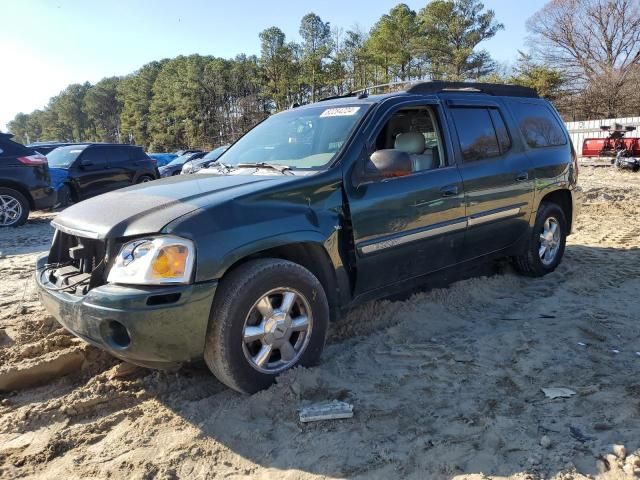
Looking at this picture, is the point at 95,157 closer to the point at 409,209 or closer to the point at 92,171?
the point at 92,171

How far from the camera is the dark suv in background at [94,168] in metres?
12.2

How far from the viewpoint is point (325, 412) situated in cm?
282

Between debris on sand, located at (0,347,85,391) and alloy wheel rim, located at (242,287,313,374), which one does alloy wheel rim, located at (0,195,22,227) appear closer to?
debris on sand, located at (0,347,85,391)

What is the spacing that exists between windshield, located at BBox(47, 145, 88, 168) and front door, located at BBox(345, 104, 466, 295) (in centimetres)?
1063

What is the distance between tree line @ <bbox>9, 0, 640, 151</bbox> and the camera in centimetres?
3672

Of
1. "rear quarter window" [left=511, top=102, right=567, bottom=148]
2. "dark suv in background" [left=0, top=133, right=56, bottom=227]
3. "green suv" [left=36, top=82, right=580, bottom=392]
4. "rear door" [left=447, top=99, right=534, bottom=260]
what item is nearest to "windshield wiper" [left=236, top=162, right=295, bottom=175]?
"green suv" [left=36, top=82, right=580, bottom=392]

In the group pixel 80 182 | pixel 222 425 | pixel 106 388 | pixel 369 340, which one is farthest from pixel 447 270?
pixel 80 182

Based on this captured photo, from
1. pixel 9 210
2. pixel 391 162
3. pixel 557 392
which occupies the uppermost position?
pixel 391 162

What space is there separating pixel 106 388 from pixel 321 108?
261cm

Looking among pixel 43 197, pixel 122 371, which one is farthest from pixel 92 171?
pixel 122 371

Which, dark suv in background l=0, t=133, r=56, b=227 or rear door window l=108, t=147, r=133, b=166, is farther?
rear door window l=108, t=147, r=133, b=166

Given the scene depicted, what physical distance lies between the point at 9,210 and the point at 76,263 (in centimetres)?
751

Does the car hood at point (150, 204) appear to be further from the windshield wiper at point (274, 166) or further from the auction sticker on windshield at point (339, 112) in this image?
the auction sticker on windshield at point (339, 112)

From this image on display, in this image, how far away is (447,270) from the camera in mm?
4270
